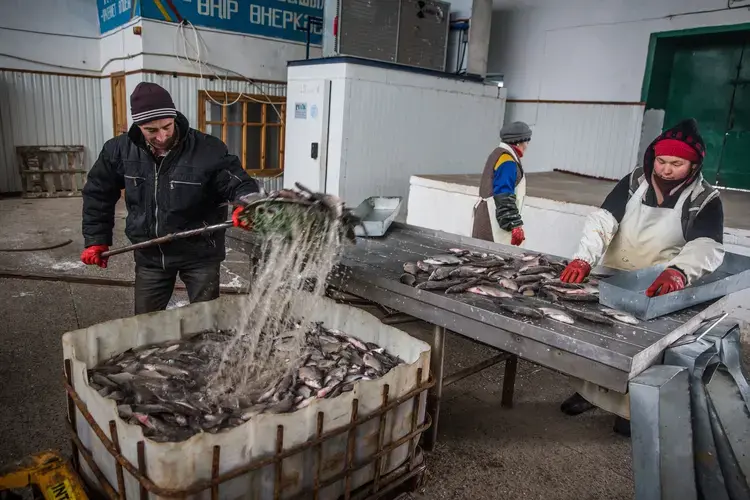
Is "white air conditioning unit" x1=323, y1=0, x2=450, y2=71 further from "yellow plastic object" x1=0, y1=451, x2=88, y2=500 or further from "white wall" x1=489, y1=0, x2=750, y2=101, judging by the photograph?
"yellow plastic object" x1=0, y1=451, x2=88, y2=500

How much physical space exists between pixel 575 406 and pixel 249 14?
30.1 feet

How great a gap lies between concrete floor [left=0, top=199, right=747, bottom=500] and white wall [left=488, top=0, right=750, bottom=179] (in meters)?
5.50

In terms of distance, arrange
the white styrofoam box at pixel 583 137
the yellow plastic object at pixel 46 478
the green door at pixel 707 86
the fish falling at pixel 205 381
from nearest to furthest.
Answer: the yellow plastic object at pixel 46 478 → the fish falling at pixel 205 381 → the green door at pixel 707 86 → the white styrofoam box at pixel 583 137

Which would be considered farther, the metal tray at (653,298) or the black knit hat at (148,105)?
the black knit hat at (148,105)

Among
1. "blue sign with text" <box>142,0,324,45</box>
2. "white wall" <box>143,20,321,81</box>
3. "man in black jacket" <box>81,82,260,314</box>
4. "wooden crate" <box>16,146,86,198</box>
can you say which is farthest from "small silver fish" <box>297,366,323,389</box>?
"wooden crate" <box>16,146,86,198</box>

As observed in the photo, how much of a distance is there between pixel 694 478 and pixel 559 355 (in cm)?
74

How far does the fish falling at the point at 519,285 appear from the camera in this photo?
255 centimetres

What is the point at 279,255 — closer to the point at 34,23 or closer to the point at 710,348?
the point at 710,348

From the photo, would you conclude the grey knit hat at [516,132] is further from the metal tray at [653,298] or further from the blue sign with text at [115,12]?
the blue sign with text at [115,12]

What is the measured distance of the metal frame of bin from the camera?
1.85 m

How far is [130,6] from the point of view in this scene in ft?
31.3

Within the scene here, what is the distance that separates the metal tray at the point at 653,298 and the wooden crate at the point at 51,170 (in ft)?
38.7

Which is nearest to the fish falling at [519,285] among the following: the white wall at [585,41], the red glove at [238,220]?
the red glove at [238,220]

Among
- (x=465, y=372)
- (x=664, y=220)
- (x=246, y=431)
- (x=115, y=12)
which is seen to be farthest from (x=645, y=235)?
(x=115, y=12)
